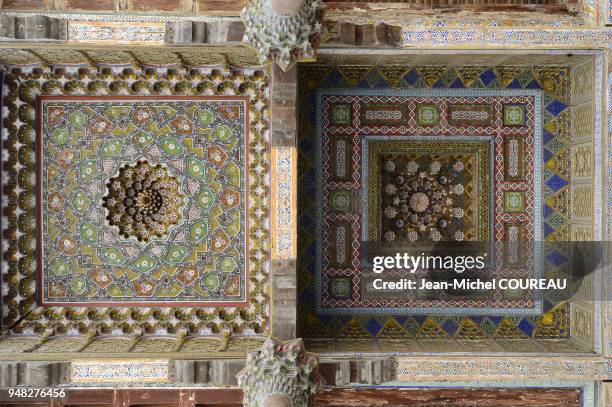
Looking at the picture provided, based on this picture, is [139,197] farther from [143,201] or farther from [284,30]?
[284,30]

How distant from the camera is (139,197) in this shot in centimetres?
484

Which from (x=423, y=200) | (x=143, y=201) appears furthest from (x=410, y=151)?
(x=143, y=201)

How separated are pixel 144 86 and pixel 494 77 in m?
3.64

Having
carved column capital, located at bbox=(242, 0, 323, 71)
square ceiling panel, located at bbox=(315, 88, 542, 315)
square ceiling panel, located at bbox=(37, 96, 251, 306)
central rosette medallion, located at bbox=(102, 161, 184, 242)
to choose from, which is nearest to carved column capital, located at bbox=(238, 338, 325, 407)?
square ceiling panel, located at bbox=(37, 96, 251, 306)

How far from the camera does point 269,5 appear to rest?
144 inches

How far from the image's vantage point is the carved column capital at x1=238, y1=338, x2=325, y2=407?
3.75m

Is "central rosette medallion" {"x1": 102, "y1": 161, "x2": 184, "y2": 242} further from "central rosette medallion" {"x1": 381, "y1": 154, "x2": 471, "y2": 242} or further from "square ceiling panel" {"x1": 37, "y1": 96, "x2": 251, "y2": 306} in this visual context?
"central rosette medallion" {"x1": 381, "y1": 154, "x2": 471, "y2": 242}

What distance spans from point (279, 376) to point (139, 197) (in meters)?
2.36

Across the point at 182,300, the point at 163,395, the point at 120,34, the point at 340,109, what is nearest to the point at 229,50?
the point at 120,34

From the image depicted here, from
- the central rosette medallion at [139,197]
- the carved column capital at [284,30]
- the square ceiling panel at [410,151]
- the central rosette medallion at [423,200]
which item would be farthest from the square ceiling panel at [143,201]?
the central rosette medallion at [423,200]

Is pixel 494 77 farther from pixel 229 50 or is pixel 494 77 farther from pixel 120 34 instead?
pixel 120 34

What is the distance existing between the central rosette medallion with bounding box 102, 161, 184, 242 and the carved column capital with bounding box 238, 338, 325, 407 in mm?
1771

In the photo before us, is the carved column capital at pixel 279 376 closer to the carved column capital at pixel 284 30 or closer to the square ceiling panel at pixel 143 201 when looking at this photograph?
the square ceiling panel at pixel 143 201

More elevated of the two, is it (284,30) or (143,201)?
(284,30)
